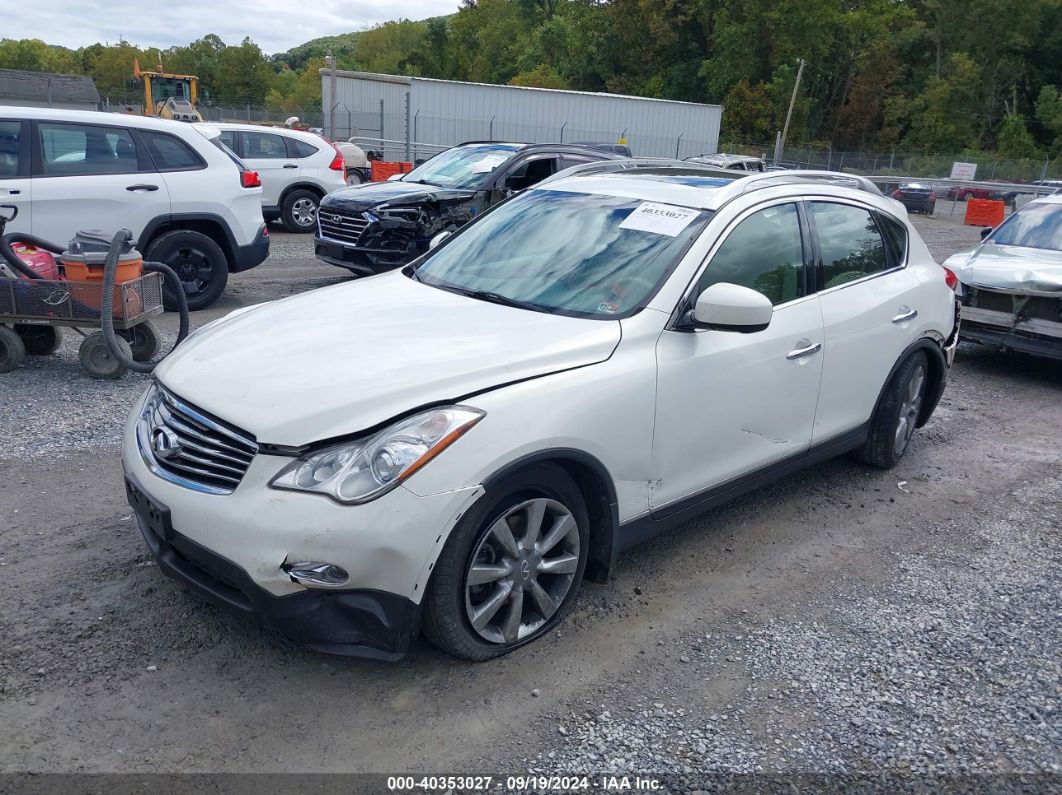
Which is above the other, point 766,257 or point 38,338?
point 766,257

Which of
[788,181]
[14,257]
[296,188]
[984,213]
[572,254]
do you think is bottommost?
[984,213]

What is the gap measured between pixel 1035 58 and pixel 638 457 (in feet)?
241

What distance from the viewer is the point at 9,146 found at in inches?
304

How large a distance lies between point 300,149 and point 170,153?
647 centimetres

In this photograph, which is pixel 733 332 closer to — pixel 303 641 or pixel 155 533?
pixel 303 641

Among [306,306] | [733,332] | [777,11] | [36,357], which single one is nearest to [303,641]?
[306,306]

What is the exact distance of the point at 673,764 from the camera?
2883 mm

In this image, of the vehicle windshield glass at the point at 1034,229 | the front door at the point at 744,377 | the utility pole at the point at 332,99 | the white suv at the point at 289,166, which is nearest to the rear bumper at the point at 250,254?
the white suv at the point at 289,166

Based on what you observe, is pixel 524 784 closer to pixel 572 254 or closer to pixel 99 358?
pixel 572 254

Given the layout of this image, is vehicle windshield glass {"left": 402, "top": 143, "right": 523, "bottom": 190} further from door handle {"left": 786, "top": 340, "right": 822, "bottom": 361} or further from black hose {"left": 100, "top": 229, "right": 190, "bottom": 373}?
door handle {"left": 786, "top": 340, "right": 822, "bottom": 361}

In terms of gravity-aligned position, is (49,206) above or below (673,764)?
above

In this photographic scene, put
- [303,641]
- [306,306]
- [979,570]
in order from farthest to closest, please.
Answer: [979,570] → [306,306] → [303,641]

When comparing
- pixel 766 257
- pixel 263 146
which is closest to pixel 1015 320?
pixel 766 257

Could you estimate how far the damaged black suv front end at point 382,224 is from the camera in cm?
1002
